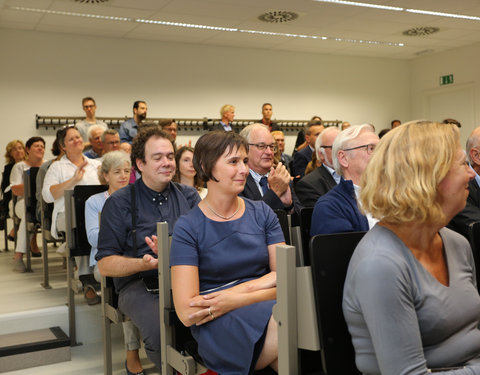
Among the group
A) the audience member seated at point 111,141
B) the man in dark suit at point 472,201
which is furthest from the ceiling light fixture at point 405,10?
the man in dark suit at point 472,201

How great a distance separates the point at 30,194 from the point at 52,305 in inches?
56.9

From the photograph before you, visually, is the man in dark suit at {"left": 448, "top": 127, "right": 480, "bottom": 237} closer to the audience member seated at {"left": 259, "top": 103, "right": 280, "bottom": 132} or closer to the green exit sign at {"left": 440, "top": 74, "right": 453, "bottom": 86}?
the audience member seated at {"left": 259, "top": 103, "right": 280, "bottom": 132}

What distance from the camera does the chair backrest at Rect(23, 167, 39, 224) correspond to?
15.5 ft

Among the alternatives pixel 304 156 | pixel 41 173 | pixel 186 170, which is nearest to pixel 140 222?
pixel 186 170

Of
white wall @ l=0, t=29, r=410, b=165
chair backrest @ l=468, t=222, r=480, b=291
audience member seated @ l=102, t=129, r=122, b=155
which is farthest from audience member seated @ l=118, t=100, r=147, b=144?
chair backrest @ l=468, t=222, r=480, b=291

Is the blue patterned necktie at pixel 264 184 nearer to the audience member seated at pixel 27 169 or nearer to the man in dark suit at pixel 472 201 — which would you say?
the man in dark suit at pixel 472 201

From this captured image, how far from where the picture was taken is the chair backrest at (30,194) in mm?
4723

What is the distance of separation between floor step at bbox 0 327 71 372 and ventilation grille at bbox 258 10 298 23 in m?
5.71

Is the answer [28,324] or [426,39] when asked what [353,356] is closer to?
[28,324]

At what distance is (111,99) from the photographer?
906 cm

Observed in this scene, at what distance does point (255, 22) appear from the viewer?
8.16 meters

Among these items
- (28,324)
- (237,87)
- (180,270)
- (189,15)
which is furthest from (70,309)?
(237,87)

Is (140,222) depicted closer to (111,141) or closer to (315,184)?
(315,184)

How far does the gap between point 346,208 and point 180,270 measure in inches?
28.9
